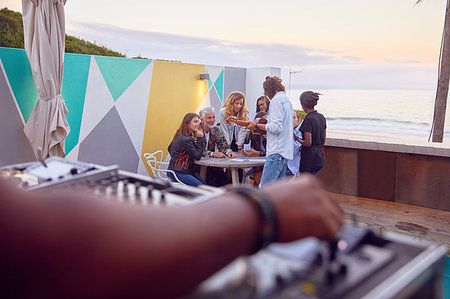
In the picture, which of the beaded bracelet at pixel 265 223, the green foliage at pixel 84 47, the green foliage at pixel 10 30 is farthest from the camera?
the green foliage at pixel 84 47

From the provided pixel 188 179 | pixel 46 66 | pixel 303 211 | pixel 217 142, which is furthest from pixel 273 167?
pixel 303 211

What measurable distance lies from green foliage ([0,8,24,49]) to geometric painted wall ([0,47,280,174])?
5.51 m

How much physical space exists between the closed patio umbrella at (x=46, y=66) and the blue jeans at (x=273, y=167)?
7.83ft

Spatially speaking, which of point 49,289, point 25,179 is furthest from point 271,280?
point 25,179

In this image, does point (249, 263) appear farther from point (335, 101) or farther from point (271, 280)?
point (335, 101)

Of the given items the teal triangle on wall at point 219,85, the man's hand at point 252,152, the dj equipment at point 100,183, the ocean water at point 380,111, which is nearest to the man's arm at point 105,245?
the dj equipment at point 100,183

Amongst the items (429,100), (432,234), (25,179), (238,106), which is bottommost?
(432,234)

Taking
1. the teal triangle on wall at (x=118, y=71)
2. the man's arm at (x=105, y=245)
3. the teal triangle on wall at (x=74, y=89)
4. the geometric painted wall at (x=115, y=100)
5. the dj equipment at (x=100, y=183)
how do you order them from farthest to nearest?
the teal triangle on wall at (x=118, y=71) < the teal triangle on wall at (x=74, y=89) < the geometric painted wall at (x=115, y=100) < the dj equipment at (x=100, y=183) < the man's arm at (x=105, y=245)

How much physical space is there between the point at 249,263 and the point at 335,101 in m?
32.4

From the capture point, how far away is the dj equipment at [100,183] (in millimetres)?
1335

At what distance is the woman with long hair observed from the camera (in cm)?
495

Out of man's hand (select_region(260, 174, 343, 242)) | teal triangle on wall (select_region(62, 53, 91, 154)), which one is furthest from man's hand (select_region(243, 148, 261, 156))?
man's hand (select_region(260, 174, 343, 242))

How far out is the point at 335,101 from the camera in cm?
3173

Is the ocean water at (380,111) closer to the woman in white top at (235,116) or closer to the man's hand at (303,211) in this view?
the woman in white top at (235,116)
